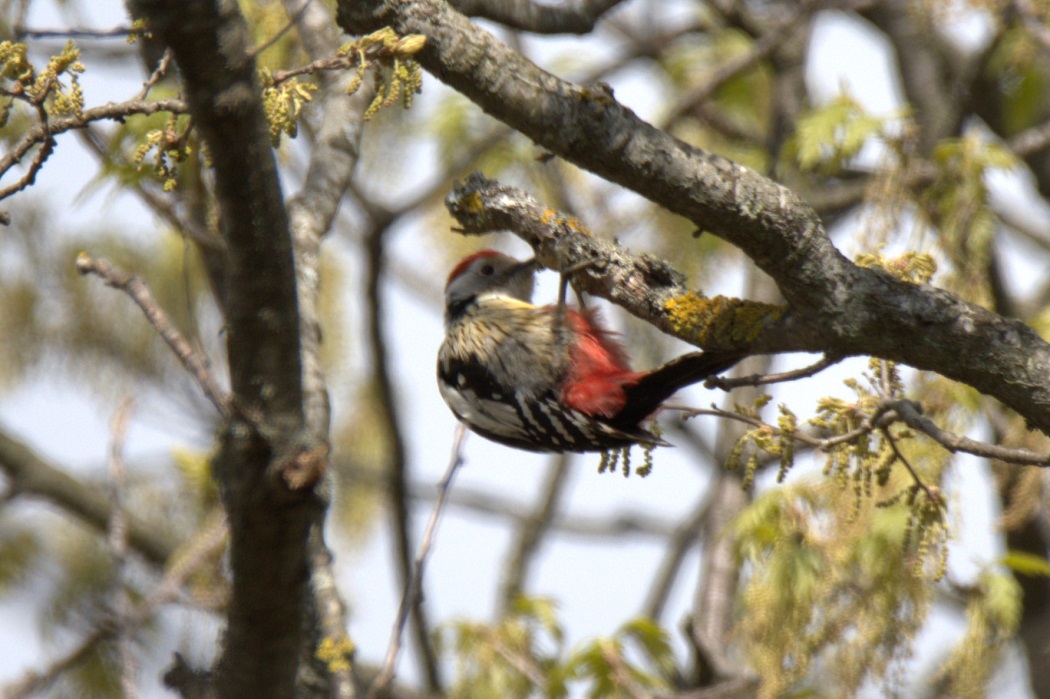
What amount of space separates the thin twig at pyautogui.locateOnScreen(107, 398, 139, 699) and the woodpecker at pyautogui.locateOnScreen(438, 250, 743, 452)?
44.2 inches

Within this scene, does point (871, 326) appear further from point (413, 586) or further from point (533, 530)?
point (533, 530)

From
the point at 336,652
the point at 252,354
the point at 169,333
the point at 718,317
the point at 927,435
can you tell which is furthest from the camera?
the point at 336,652

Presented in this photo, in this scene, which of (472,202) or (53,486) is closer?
(472,202)

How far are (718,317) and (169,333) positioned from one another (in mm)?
1357

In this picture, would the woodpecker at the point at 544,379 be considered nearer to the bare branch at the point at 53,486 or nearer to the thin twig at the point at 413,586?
the thin twig at the point at 413,586

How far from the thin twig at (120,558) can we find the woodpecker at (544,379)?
1.12 metres

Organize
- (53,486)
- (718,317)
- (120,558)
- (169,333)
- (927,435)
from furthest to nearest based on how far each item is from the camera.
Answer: (53,486) < (120,558) < (169,333) < (718,317) < (927,435)

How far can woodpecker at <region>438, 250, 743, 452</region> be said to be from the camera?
327 centimetres

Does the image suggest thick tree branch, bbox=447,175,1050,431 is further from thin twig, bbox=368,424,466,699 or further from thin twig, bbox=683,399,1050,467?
thin twig, bbox=368,424,466,699

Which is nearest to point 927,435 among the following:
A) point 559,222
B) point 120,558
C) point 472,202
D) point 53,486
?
point 559,222

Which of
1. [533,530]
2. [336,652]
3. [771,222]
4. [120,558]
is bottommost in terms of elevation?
[336,652]

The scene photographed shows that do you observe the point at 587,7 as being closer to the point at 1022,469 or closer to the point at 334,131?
the point at 334,131

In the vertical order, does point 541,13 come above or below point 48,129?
above

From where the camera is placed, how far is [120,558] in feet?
11.6
